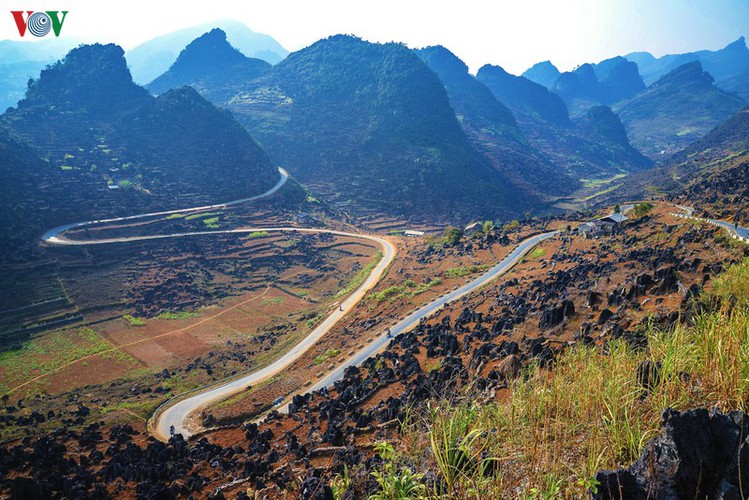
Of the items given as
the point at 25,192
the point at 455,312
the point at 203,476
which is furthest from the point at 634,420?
the point at 25,192

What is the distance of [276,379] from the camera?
39031mm

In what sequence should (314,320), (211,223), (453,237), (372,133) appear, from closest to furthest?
(314,320), (453,237), (211,223), (372,133)

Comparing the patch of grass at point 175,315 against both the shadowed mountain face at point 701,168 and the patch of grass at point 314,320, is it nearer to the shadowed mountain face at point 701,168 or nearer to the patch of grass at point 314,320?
the patch of grass at point 314,320

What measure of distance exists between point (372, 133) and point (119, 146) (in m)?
78.6

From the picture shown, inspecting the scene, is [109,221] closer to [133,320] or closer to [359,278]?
[133,320]

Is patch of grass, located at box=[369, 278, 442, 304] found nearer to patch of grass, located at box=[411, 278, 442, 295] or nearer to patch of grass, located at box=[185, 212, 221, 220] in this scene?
patch of grass, located at box=[411, 278, 442, 295]

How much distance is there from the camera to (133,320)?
183 feet

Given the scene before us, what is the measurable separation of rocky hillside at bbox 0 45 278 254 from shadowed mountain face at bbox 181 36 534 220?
84.6 ft

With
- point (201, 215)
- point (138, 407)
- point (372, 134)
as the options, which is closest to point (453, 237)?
point (138, 407)

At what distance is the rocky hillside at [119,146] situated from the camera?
3369 inches

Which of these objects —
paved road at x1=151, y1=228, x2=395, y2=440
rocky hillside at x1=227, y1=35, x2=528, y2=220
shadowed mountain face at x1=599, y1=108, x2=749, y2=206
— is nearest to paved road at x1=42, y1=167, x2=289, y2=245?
rocky hillside at x1=227, y1=35, x2=528, y2=220

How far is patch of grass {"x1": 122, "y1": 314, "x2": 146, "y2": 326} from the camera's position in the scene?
55.1m

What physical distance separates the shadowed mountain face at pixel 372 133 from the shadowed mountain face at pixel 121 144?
2543 centimetres

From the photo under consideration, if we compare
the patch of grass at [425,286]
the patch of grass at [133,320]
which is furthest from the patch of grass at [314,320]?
the patch of grass at [133,320]
